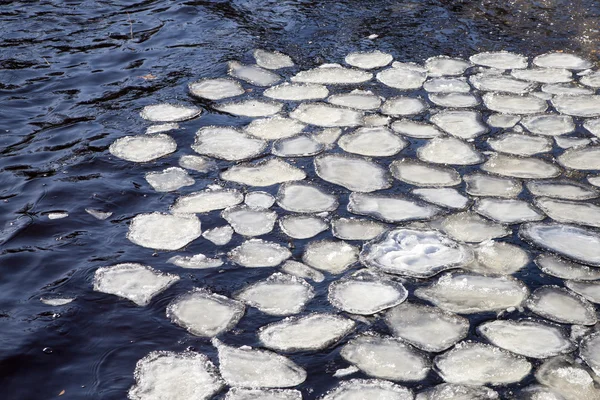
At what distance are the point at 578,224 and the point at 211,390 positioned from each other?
1862mm

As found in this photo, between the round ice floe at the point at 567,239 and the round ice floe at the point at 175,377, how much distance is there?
156 centimetres

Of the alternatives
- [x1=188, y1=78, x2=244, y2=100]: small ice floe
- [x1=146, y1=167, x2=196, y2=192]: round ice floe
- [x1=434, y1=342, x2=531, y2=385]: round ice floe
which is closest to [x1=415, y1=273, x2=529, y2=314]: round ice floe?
[x1=434, y1=342, x2=531, y2=385]: round ice floe

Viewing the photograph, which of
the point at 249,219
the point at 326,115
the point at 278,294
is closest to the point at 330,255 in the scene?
the point at 278,294

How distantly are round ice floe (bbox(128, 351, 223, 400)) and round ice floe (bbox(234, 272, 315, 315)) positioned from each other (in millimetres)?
358

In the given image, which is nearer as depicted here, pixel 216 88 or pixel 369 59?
pixel 216 88

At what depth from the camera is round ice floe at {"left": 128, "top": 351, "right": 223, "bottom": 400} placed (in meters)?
2.39

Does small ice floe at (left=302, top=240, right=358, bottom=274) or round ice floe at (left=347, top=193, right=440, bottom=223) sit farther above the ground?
round ice floe at (left=347, top=193, right=440, bottom=223)

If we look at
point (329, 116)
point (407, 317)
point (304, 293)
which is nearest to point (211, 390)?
point (304, 293)

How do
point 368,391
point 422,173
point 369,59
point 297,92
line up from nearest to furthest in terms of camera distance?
point 368,391 → point 422,173 → point 297,92 → point 369,59

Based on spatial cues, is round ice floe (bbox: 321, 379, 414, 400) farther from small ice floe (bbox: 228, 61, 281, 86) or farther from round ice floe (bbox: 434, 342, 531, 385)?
small ice floe (bbox: 228, 61, 281, 86)

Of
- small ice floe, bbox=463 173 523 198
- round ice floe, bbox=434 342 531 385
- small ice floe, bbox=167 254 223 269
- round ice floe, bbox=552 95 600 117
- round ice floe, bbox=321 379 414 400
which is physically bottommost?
small ice floe, bbox=167 254 223 269

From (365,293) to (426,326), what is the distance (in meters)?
0.29

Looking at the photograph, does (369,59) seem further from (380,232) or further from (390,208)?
(380,232)

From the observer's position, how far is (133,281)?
293cm
